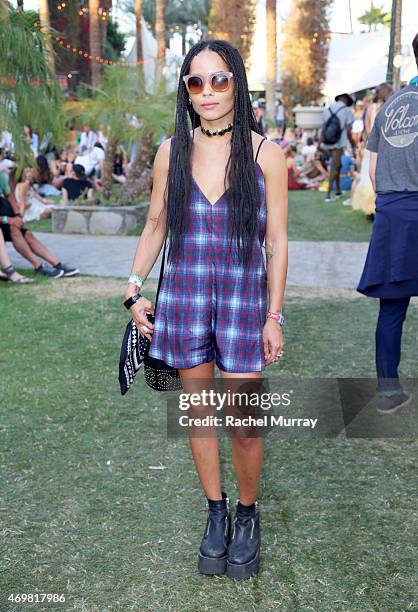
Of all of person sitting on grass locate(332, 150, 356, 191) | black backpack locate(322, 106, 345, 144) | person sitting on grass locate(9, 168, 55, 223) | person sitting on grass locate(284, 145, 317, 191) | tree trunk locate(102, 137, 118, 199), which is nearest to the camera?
tree trunk locate(102, 137, 118, 199)

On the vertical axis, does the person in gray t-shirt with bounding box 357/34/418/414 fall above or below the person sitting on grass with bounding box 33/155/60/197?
above

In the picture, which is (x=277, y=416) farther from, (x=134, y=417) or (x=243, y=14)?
(x=243, y=14)

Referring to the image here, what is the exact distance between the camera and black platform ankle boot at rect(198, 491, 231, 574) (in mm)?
2787

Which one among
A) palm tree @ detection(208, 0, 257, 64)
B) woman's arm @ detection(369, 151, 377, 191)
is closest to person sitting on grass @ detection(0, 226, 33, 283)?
woman's arm @ detection(369, 151, 377, 191)

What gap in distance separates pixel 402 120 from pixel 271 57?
89.2 feet

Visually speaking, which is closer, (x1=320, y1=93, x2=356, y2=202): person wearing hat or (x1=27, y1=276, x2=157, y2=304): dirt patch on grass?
(x1=27, y1=276, x2=157, y2=304): dirt patch on grass

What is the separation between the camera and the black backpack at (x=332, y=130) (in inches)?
573

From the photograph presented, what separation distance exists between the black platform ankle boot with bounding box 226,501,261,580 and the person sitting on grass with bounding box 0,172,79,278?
19.0 ft

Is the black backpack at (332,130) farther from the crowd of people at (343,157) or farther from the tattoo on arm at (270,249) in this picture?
the tattoo on arm at (270,249)

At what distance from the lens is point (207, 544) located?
2.80 m

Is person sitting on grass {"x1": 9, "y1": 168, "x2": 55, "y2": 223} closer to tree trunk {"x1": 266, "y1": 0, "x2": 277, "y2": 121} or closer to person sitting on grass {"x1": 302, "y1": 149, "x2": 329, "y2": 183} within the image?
person sitting on grass {"x1": 302, "y1": 149, "x2": 329, "y2": 183}

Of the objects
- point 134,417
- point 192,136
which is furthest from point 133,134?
point 192,136

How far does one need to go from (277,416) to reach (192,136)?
2.18 meters

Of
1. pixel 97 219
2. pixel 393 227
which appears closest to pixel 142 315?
pixel 393 227
